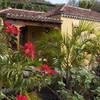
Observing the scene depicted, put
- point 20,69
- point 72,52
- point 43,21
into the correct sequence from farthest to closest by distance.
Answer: point 43,21 < point 72,52 < point 20,69

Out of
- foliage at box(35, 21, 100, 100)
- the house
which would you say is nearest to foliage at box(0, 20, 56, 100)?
foliage at box(35, 21, 100, 100)

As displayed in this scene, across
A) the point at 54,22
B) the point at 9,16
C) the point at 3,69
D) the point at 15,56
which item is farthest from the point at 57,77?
the point at 54,22

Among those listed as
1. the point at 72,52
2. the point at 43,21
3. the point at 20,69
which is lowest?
the point at 43,21

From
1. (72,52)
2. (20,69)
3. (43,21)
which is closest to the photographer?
(20,69)

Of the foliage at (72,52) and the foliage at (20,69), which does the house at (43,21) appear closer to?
the foliage at (72,52)

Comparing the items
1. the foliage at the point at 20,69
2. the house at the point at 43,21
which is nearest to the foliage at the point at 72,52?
the foliage at the point at 20,69

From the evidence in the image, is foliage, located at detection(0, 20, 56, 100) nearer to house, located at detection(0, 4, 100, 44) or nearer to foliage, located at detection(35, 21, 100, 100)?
foliage, located at detection(35, 21, 100, 100)

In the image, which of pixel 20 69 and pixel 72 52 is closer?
pixel 20 69

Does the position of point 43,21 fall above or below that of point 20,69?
below

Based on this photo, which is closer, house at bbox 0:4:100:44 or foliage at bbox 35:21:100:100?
foliage at bbox 35:21:100:100

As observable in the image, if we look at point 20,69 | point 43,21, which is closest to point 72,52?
point 20,69

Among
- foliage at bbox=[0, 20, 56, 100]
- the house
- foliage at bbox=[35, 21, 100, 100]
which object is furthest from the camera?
the house

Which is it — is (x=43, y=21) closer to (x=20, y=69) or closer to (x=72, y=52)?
(x=72, y=52)

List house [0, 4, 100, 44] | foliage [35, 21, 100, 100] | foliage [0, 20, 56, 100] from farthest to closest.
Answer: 1. house [0, 4, 100, 44]
2. foliage [35, 21, 100, 100]
3. foliage [0, 20, 56, 100]
